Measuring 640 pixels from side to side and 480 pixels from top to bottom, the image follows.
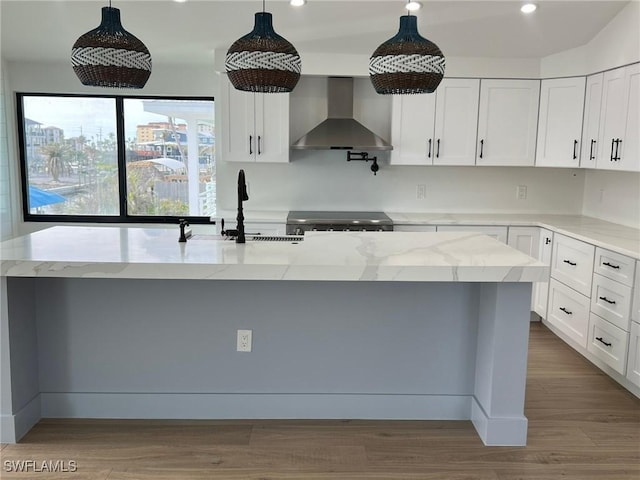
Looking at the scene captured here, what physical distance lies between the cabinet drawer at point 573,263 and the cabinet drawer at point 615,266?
0.10 metres

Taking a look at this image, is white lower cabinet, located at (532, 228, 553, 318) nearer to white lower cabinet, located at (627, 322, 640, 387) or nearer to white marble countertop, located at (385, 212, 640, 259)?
white marble countertop, located at (385, 212, 640, 259)

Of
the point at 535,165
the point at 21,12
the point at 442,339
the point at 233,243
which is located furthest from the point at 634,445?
the point at 21,12

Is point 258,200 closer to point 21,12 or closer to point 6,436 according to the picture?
point 21,12

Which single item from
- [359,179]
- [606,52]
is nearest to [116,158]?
[359,179]

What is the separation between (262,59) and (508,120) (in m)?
3.16

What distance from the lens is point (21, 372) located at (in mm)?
2752

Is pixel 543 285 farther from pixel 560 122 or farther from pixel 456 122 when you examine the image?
pixel 456 122

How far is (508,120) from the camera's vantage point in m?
4.79

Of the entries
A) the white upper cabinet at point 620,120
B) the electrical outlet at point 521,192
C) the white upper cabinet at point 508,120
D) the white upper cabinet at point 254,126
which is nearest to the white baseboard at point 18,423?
the white upper cabinet at point 254,126

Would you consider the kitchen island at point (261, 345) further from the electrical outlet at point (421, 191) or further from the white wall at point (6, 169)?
the white wall at point (6, 169)

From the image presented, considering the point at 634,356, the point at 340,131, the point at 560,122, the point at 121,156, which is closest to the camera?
the point at 634,356

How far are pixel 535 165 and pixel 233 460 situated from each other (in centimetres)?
368

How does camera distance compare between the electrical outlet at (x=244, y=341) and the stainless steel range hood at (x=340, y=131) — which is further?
the stainless steel range hood at (x=340, y=131)

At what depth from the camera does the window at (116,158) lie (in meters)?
5.40
